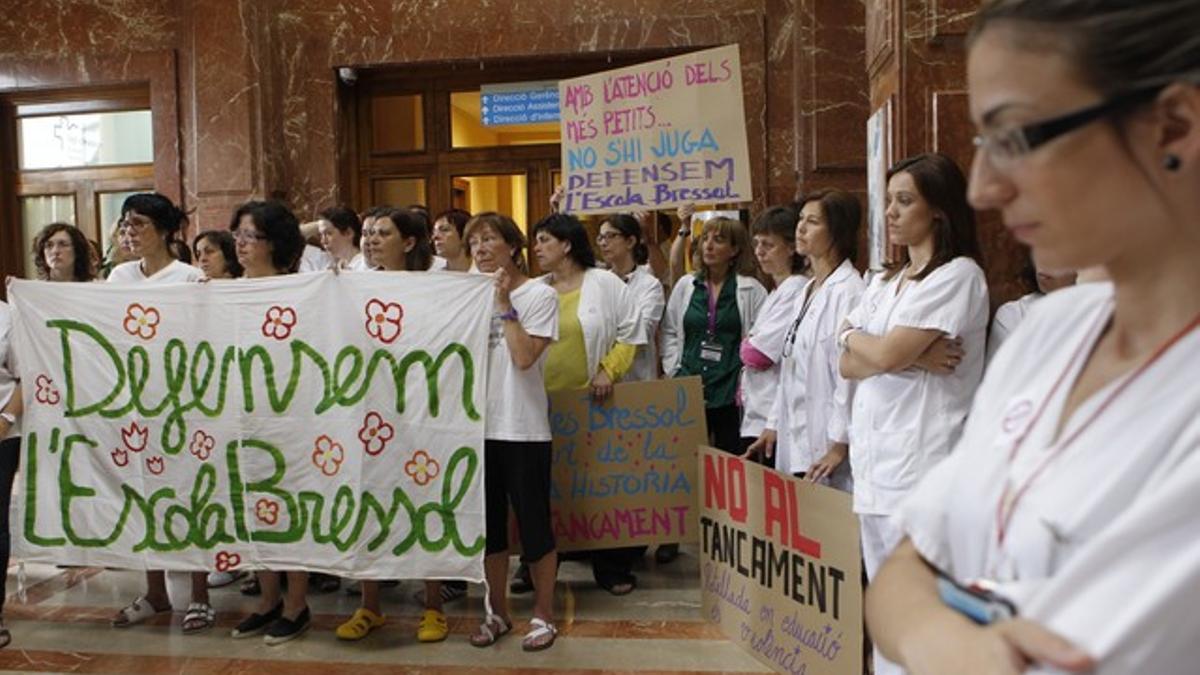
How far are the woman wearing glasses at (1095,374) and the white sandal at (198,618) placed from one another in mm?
3385

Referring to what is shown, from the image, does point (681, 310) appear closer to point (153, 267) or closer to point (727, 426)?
point (727, 426)

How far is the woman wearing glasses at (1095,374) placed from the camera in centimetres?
66

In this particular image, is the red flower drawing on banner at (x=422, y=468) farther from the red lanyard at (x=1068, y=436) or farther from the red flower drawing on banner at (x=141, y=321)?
the red lanyard at (x=1068, y=436)

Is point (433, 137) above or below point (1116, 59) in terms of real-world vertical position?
above

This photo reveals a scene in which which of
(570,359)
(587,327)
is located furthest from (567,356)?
(587,327)

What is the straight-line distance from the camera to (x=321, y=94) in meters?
6.87

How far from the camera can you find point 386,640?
3488 mm

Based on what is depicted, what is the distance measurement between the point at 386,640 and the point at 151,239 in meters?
1.83

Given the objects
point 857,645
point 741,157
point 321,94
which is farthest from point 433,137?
point 857,645

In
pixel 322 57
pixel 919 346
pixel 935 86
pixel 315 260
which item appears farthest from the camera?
pixel 322 57

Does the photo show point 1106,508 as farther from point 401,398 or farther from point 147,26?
point 147,26

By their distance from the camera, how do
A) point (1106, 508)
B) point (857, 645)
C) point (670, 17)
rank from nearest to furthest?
1. point (1106, 508)
2. point (857, 645)
3. point (670, 17)

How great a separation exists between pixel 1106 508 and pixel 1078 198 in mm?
231

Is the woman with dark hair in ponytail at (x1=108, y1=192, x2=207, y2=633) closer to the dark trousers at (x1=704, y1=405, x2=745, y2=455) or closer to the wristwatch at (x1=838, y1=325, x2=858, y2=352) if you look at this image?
the dark trousers at (x1=704, y1=405, x2=745, y2=455)
